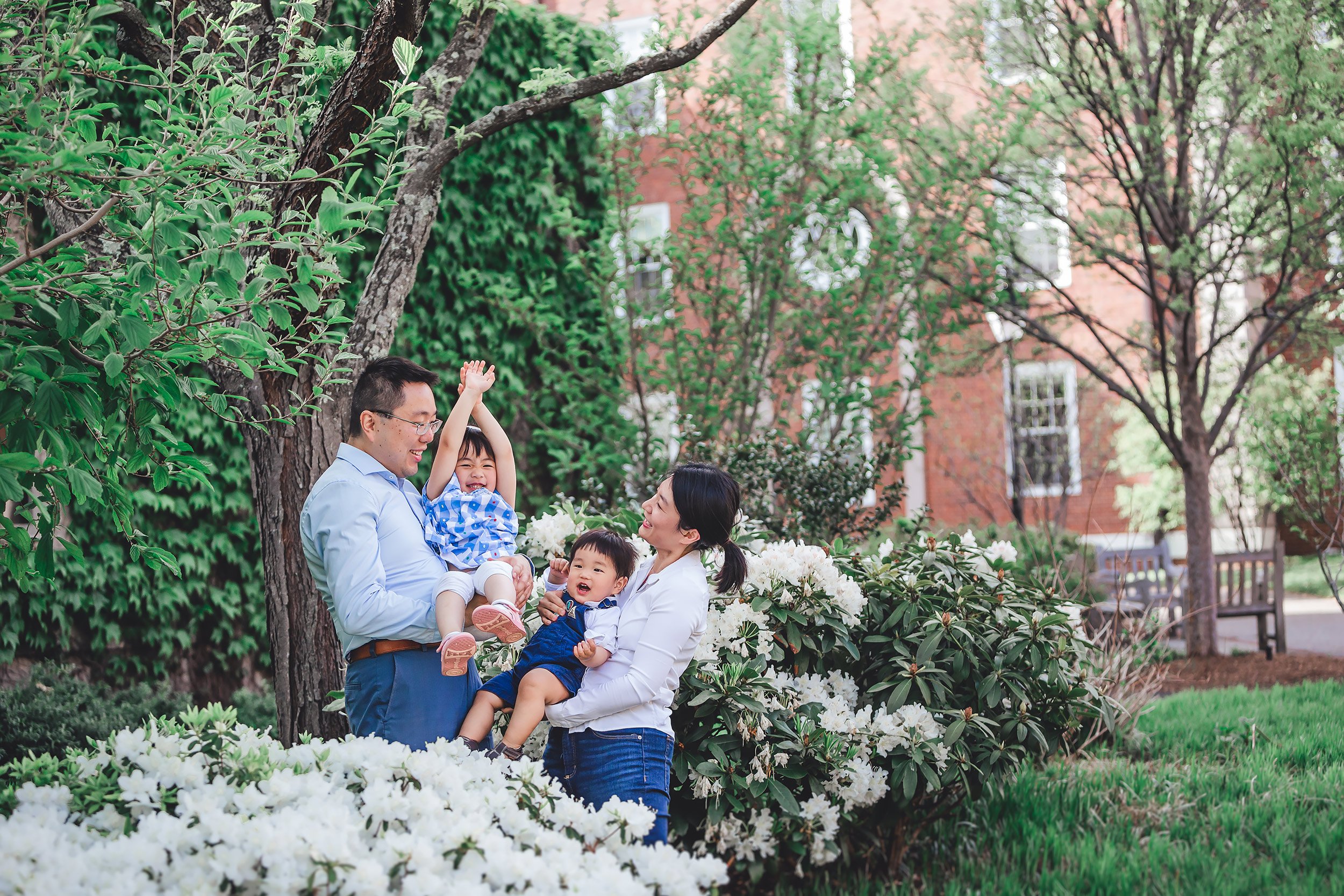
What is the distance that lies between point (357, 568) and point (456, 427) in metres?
0.69

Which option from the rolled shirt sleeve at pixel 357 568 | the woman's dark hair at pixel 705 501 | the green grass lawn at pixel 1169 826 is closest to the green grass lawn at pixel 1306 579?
the green grass lawn at pixel 1169 826

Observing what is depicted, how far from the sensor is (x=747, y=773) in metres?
3.59

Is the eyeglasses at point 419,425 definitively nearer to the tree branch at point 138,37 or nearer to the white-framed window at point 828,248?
the tree branch at point 138,37

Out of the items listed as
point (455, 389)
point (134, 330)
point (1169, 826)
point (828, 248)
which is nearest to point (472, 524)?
point (134, 330)

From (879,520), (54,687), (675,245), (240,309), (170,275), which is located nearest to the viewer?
(170,275)

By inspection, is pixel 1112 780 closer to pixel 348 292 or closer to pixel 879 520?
pixel 879 520

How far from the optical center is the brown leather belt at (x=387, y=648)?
2795 millimetres

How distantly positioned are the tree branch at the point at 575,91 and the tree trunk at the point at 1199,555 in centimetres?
691

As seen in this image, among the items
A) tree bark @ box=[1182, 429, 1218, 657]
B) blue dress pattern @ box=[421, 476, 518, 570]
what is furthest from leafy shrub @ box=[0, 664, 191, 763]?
tree bark @ box=[1182, 429, 1218, 657]

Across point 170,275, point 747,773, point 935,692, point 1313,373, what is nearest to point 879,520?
point 935,692

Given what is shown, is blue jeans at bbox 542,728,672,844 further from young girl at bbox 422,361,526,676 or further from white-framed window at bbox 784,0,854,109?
white-framed window at bbox 784,0,854,109

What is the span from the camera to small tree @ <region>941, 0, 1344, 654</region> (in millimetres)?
7707

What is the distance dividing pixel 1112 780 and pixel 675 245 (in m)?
4.57

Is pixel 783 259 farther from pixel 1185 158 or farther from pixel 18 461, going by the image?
pixel 18 461
